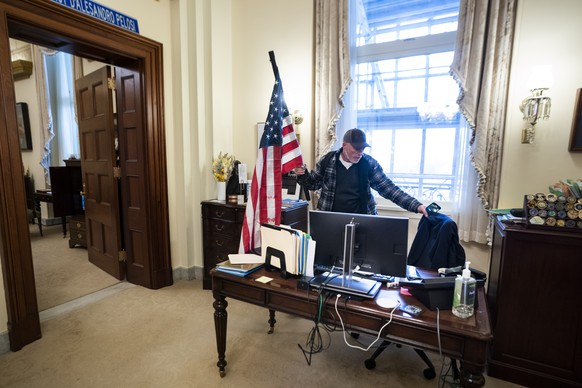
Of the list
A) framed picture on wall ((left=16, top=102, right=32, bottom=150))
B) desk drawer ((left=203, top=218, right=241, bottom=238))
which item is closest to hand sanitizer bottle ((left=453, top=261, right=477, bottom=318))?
desk drawer ((left=203, top=218, right=241, bottom=238))

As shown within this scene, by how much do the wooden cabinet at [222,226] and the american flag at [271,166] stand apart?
2.26 ft

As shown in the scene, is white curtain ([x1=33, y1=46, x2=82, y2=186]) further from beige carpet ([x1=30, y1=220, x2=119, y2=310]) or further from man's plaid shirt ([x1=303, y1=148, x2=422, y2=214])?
man's plaid shirt ([x1=303, y1=148, x2=422, y2=214])

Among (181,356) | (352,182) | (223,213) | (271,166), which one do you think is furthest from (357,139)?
(181,356)

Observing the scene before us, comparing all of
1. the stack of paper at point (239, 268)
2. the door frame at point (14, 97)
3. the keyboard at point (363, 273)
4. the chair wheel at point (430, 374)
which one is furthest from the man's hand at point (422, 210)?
the door frame at point (14, 97)

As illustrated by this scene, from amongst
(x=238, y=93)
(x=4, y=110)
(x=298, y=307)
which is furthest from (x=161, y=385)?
(x=238, y=93)

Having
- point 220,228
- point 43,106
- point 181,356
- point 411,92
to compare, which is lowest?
point 181,356

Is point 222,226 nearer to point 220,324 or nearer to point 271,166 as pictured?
point 271,166

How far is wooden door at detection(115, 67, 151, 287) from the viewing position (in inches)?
122

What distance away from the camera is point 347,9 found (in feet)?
9.59

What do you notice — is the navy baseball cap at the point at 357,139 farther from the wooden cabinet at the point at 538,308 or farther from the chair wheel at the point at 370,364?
the chair wheel at the point at 370,364

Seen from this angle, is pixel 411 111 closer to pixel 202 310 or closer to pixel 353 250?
pixel 353 250

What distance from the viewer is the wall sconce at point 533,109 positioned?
2.27 metres

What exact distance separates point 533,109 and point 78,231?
5.87m

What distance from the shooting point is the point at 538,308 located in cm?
189
